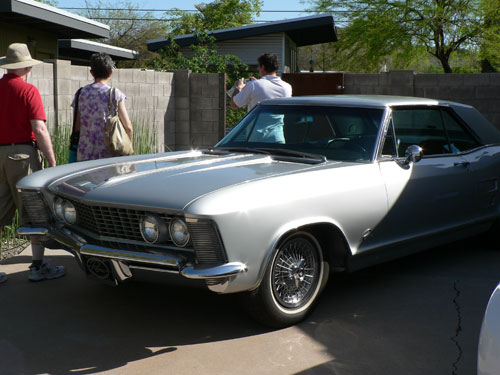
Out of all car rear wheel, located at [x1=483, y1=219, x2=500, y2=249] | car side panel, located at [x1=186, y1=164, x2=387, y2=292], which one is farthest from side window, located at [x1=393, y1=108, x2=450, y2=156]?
car rear wheel, located at [x1=483, y1=219, x2=500, y2=249]

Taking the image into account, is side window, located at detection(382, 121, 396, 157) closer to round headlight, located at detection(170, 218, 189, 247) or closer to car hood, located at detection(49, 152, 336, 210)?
car hood, located at detection(49, 152, 336, 210)

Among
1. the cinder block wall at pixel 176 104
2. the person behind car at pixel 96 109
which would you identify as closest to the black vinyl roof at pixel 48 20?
the cinder block wall at pixel 176 104

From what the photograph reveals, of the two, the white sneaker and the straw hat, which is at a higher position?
the straw hat

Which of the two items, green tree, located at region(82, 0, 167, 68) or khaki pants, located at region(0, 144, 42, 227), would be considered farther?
green tree, located at region(82, 0, 167, 68)

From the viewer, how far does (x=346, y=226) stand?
4551mm

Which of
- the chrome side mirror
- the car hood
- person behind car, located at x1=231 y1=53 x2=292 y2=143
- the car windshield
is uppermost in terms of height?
person behind car, located at x1=231 y1=53 x2=292 y2=143

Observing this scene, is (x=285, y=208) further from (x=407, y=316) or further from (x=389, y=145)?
(x=389, y=145)

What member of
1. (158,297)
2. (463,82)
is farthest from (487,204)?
(463,82)

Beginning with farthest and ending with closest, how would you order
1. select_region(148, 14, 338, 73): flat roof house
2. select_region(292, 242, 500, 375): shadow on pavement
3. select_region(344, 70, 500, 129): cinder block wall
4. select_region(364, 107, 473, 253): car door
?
select_region(148, 14, 338, 73): flat roof house, select_region(344, 70, 500, 129): cinder block wall, select_region(364, 107, 473, 253): car door, select_region(292, 242, 500, 375): shadow on pavement

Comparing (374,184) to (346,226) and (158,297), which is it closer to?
(346,226)

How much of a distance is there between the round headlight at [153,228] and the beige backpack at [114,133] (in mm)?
1964

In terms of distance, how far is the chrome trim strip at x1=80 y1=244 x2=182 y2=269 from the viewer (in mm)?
3902

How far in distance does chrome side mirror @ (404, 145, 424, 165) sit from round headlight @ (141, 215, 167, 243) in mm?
2065

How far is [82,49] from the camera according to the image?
22.8m
